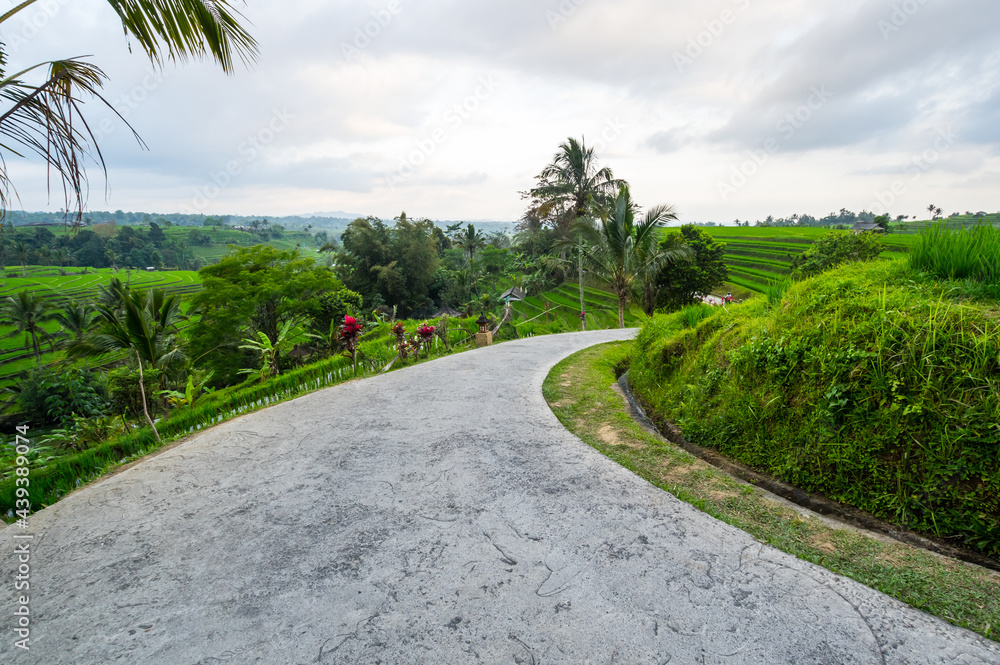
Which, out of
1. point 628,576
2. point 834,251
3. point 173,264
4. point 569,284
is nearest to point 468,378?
point 628,576

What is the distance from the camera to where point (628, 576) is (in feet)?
6.57

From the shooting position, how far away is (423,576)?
205cm

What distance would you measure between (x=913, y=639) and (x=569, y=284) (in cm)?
2979

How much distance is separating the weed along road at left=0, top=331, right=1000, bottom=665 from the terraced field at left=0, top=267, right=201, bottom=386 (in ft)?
77.0

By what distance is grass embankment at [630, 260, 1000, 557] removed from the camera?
2137mm

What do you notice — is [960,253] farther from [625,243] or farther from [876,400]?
[625,243]

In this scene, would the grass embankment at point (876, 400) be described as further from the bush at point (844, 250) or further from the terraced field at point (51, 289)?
the terraced field at point (51, 289)

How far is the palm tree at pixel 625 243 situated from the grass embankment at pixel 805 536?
29.8 feet

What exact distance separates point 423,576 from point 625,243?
11.7 meters

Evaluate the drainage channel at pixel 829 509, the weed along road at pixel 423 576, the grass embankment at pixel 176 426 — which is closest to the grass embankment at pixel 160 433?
the grass embankment at pixel 176 426

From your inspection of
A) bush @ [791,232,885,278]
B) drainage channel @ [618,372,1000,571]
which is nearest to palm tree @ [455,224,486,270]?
bush @ [791,232,885,278]

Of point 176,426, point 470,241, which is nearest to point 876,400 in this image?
point 176,426

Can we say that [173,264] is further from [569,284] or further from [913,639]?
[913,639]

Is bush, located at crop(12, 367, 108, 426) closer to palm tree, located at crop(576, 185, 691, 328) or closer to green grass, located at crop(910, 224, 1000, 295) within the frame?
palm tree, located at crop(576, 185, 691, 328)
